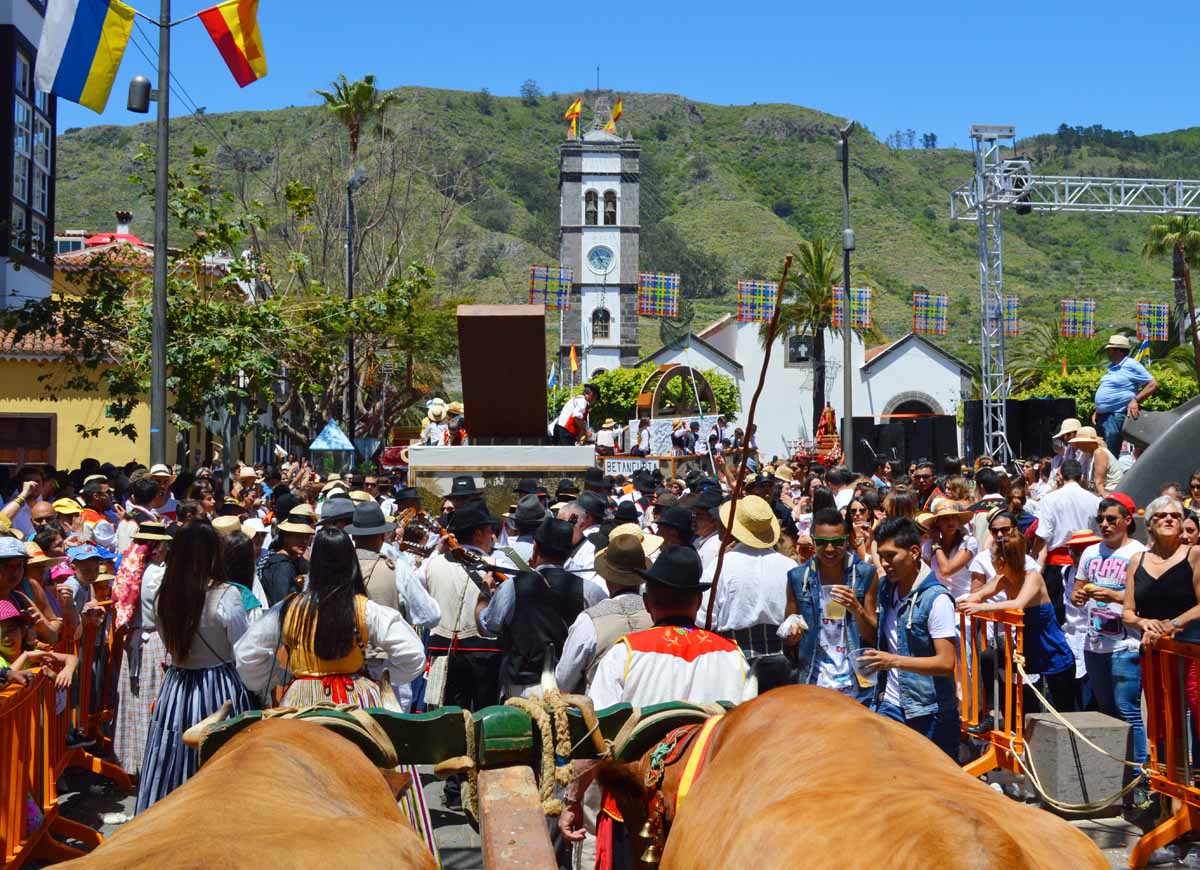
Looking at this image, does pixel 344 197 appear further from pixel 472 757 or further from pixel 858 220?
pixel 858 220

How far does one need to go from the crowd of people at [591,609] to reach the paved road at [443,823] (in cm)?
25

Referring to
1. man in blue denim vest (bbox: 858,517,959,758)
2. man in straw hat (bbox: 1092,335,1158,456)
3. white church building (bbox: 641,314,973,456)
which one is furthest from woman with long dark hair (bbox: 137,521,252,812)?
white church building (bbox: 641,314,973,456)

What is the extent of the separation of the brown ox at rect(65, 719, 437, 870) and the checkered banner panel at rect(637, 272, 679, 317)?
89113mm

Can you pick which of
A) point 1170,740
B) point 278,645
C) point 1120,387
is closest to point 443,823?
point 278,645

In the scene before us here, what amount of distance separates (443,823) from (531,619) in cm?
150

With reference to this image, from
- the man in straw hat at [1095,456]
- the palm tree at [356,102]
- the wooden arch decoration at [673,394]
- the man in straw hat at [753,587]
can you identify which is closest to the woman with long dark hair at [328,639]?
the man in straw hat at [753,587]

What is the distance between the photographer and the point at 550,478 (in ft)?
64.4

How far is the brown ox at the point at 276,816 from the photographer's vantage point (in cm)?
214

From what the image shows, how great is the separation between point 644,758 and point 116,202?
13484 centimetres

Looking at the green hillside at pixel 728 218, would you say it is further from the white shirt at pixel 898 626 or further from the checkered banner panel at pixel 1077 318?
the white shirt at pixel 898 626

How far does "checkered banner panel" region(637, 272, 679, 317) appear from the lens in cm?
9200

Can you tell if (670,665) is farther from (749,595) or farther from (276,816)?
(749,595)

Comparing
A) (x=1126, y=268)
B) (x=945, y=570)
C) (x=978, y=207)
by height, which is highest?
(x=1126, y=268)

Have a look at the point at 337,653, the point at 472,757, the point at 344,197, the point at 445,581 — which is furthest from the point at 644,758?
the point at 344,197
